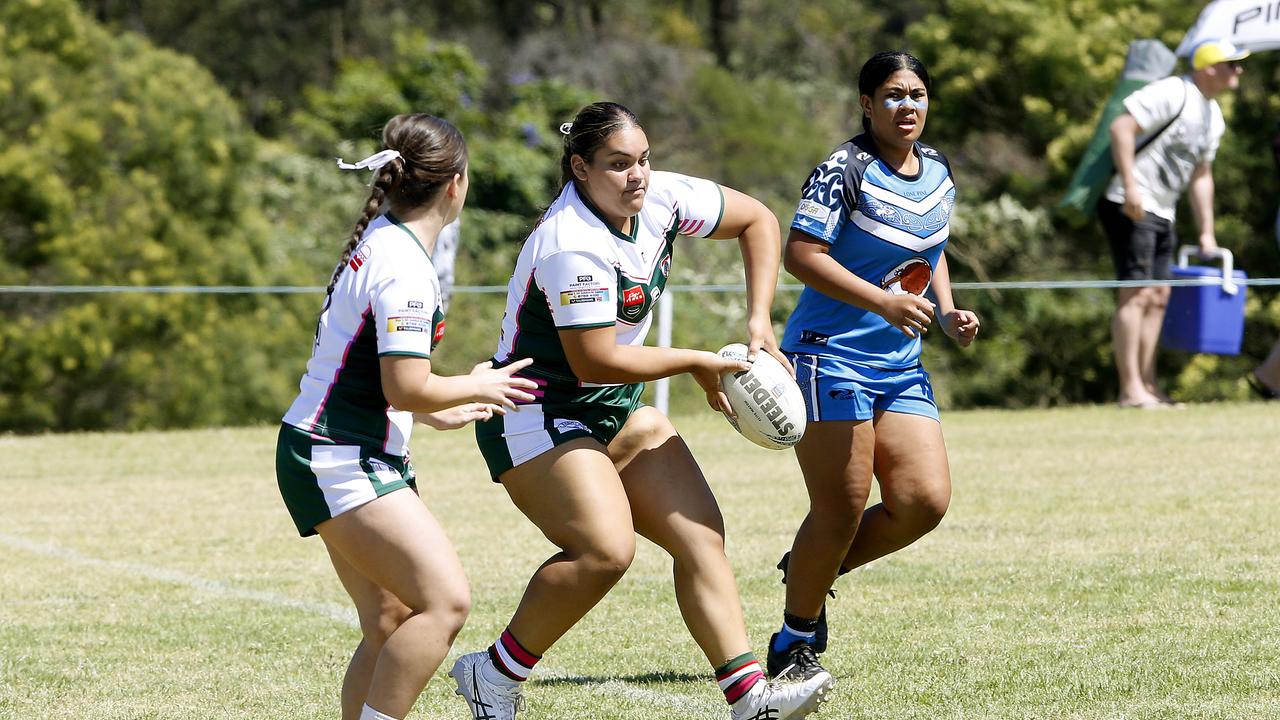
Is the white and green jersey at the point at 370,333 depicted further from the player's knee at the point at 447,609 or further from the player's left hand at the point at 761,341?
the player's left hand at the point at 761,341

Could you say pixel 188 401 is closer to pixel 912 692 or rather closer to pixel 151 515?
pixel 151 515

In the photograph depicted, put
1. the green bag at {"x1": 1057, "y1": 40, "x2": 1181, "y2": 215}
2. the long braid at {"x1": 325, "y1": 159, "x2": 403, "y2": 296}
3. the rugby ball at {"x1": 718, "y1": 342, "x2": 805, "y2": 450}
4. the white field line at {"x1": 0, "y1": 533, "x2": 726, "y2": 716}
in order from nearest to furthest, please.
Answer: the long braid at {"x1": 325, "y1": 159, "x2": 403, "y2": 296} → the rugby ball at {"x1": 718, "y1": 342, "x2": 805, "y2": 450} → the white field line at {"x1": 0, "y1": 533, "x2": 726, "y2": 716} → the green bag at {"x1": 1057, "y1": 40, "x2": 1181, "y2": 215}

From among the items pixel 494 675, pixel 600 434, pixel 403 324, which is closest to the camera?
pixel 403 324

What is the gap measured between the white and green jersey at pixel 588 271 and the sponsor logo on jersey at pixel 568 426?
0.34 feet

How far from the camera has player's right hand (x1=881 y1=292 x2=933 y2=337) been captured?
5285 millimetres

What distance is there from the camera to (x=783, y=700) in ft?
15.4

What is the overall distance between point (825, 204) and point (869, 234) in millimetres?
209

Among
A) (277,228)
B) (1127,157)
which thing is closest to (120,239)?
(277,228)

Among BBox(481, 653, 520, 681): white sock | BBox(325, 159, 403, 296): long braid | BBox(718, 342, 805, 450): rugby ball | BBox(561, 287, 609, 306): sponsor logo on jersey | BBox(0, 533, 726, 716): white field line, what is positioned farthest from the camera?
BBox(0, 533, 726, 716): white field line

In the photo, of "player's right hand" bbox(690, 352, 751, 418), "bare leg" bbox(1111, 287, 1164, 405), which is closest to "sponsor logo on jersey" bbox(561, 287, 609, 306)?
"player's right hand" bbox(690, 352, 751, 418)

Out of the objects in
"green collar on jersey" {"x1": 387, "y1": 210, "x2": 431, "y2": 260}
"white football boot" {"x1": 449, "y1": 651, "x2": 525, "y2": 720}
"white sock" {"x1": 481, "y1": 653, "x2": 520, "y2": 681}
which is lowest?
"white football boot" {"x1": 449, "y1": 651, "x2": 525, "y2": 720}

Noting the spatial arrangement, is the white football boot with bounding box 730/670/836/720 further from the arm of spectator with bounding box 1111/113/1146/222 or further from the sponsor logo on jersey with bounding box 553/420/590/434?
the arm of spectator with bounding box 1111/113/1146/222

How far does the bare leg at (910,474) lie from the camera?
5.49 m

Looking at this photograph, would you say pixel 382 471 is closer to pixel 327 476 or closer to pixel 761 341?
pixel 327 476
